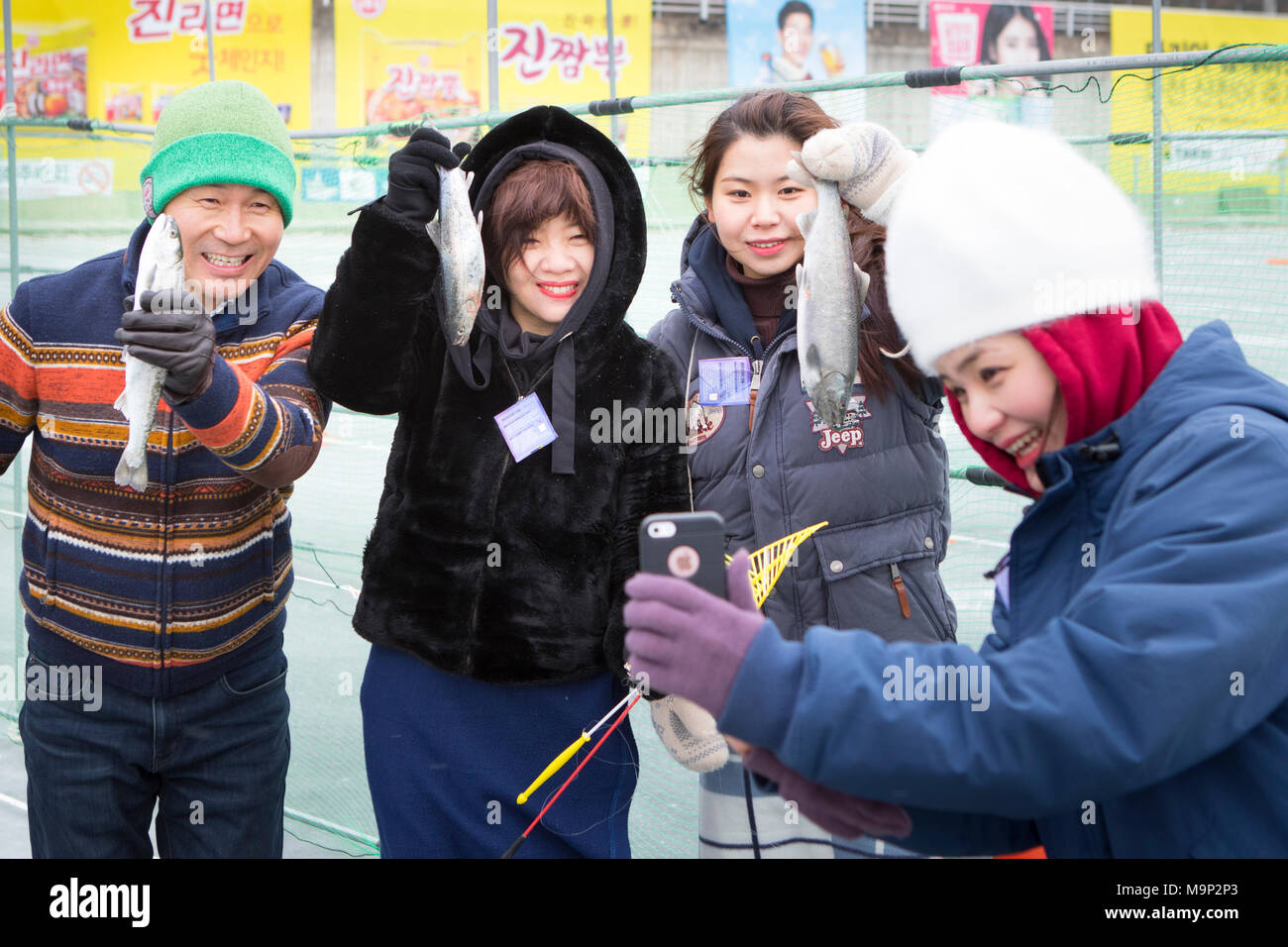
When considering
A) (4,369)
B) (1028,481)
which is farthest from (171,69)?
(1028,481)

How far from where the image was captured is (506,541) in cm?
220

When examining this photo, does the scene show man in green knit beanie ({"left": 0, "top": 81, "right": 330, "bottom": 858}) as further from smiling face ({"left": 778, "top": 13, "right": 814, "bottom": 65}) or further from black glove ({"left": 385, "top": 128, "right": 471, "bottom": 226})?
smiling face ({"left": 778, "top": 13, "right": 814, "bottom": 65})

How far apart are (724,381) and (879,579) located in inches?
19.4

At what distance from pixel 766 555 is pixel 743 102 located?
37.1 inches

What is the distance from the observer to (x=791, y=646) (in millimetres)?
1135

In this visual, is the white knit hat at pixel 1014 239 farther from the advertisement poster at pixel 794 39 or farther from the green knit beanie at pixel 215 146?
the advertisement poster at pixel 794 39

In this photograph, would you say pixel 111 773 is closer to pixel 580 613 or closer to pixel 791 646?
pixel 580 613

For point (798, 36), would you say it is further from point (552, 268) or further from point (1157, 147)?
point (552, 268)

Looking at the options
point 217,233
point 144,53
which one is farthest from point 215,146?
point 144,53

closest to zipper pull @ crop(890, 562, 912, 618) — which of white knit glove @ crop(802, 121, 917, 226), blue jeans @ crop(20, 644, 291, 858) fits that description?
white knit glove @ crop(802, 121, 917, 226)

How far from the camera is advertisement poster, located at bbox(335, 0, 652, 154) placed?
1466cm

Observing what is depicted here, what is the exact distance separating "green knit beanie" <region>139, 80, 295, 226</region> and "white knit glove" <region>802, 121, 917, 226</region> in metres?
1.07
